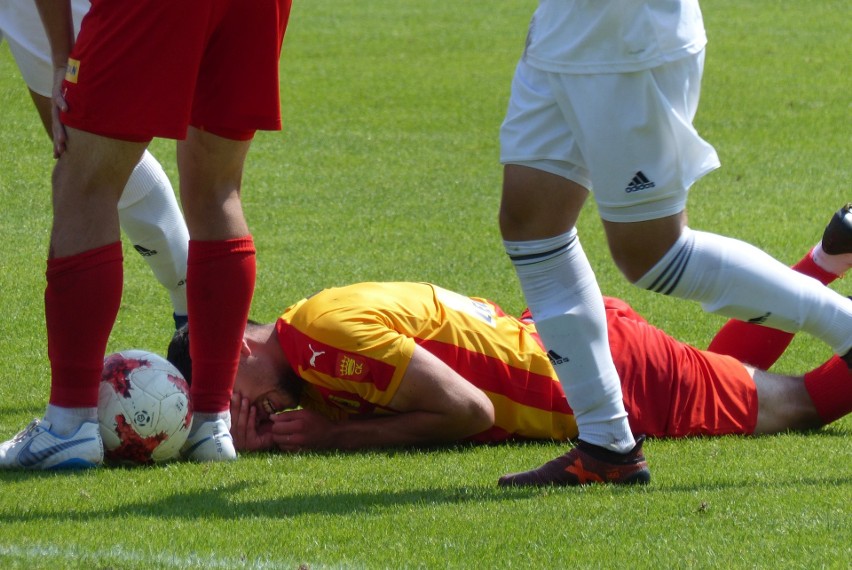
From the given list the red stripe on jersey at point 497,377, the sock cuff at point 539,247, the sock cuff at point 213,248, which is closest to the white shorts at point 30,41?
the sock cuff at point 213,248

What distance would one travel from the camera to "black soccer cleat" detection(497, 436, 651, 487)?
3926 mm

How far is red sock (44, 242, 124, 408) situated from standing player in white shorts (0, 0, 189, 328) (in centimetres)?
101

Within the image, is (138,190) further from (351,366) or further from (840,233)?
(840,233)

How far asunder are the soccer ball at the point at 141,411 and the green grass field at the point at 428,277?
11 centimetres

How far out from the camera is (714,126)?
39.3 ft

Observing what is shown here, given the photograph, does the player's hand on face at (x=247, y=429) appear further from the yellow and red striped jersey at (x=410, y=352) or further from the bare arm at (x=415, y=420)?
the yellow and red striped jersey at (x=410, y=352)

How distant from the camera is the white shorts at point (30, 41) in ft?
16.4

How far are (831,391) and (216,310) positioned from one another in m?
2.19

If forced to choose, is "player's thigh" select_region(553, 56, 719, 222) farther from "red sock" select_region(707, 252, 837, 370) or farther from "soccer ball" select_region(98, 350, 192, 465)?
"red sock" select_region(707, 252, 837, 370)

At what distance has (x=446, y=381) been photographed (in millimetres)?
4547

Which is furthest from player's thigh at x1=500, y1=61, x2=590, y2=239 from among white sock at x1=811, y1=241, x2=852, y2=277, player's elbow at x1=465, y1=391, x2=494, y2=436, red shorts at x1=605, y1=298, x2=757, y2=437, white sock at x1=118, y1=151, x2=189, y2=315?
white sock at x1=118, y1=151, x2=189, y2=315

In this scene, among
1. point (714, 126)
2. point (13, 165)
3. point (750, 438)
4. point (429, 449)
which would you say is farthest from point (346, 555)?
point (714, 126)

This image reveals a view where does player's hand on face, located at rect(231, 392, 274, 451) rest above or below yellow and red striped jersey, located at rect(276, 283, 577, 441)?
below

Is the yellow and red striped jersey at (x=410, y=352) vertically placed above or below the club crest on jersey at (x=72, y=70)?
below
